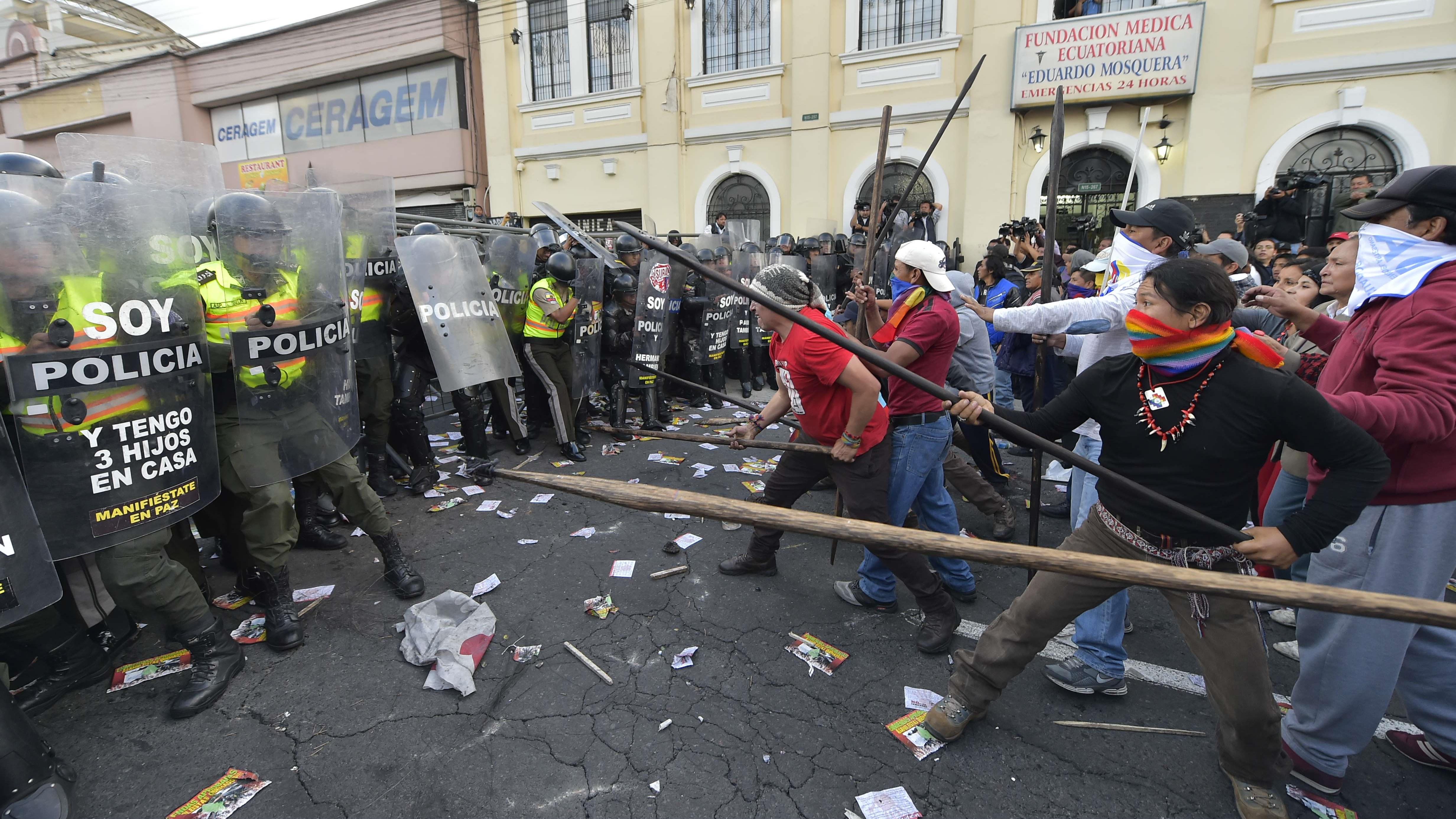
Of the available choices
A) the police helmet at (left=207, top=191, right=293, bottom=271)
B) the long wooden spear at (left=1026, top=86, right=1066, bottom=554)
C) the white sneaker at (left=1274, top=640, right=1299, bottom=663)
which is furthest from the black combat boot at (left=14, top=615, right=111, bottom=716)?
the white sneaker at (left=1274, top=640, right=1299, bottom=663)

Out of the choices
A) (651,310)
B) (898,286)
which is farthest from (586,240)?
(898,286)

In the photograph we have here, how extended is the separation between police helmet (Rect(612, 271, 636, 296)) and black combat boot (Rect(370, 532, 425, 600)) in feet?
12.6

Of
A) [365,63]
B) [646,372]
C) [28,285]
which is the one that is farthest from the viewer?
[365,63]

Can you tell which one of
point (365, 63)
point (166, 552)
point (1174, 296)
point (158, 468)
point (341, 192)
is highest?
point (365, 63)

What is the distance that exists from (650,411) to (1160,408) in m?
5.66

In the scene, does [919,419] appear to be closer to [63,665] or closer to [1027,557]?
[1027,557]

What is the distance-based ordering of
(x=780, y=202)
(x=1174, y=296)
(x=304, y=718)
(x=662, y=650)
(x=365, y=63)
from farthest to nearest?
(x=365, y=63), (x=780, y=202), (x=662, y=650), (x=304, y=718), (x=1174, y=296)

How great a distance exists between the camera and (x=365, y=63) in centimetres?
1891

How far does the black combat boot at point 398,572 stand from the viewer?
12.2ft

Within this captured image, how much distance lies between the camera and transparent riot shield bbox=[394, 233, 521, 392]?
5.00m

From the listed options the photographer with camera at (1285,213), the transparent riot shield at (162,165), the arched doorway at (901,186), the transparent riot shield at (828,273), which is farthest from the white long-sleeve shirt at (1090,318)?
the arched doorway at (901,186)

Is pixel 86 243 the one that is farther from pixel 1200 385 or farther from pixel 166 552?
pixel 1200 385

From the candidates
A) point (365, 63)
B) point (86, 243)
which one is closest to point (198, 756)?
point (86, 243)

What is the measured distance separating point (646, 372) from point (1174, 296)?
221 inches
